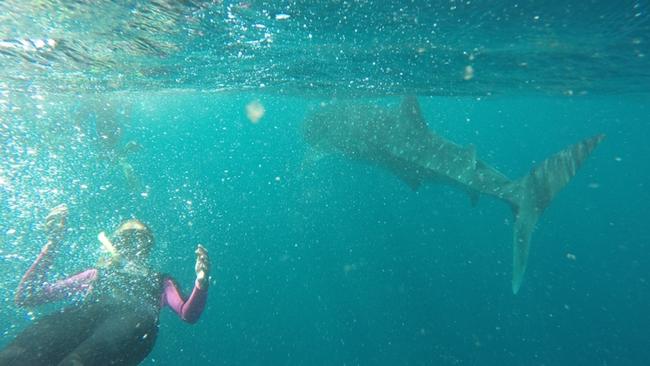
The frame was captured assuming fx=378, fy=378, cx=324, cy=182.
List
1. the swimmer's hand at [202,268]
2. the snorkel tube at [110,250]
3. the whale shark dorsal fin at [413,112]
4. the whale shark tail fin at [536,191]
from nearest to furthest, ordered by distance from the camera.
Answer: the swimmer's hand at [202,268] < the snorkel tube at [110,250] < the whale shark tail fin at [536,191] < the whale shark dorsal fin at [413,112]

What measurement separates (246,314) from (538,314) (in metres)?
16.4

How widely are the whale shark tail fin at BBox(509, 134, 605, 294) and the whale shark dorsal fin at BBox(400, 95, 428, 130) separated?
369cm

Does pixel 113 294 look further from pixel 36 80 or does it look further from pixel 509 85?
pixel 509 85

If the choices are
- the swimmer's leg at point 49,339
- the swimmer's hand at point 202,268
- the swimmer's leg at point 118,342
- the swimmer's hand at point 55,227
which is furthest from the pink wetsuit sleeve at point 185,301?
the swimmer's hand at point 55,227

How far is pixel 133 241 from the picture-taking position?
6285mm

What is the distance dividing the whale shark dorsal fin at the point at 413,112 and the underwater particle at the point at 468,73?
11.3 ft

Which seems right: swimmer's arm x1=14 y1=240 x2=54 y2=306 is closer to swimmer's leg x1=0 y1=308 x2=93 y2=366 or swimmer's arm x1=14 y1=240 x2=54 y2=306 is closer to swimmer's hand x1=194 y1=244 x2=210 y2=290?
swimmer's leg x1=0 y1=308 x2=93 y2=366

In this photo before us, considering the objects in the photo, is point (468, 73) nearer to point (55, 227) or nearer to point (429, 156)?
point (429, 156)

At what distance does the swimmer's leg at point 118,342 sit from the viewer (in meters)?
4.54

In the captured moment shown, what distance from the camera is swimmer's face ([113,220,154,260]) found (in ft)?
20.2

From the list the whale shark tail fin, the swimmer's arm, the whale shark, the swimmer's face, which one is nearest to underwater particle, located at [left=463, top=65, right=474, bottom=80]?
the whale shark

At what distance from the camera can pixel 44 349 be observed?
464 centimetres

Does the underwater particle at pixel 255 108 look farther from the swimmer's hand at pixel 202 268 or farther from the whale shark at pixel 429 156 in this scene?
the swimmer's hand at pixel 202 268

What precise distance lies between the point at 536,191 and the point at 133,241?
959cm
